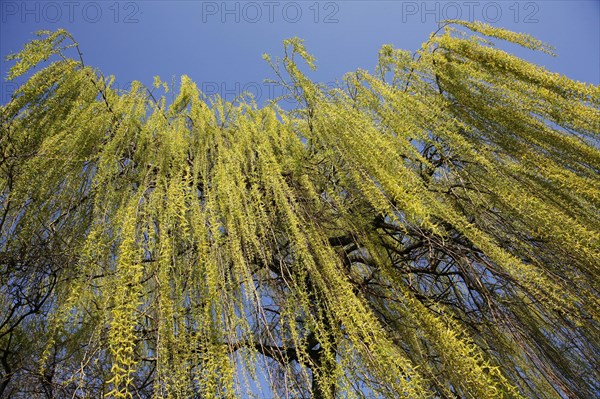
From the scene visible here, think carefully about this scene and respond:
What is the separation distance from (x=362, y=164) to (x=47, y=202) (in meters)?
1.72

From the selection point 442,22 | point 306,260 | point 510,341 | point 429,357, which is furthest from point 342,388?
point 442,22

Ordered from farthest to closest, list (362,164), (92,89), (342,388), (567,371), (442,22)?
(442,22) < (92,89) < (362,164) < (567,371) < (342,388)

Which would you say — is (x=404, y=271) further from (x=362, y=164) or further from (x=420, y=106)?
(x=420, y=106)

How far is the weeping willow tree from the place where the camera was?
1751mm

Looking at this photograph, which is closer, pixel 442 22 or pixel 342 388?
pixel 342 388

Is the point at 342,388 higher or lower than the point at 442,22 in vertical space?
lower

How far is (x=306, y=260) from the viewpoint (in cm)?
205

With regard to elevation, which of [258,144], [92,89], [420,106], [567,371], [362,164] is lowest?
[567,371]

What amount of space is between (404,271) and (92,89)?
232 centimetres

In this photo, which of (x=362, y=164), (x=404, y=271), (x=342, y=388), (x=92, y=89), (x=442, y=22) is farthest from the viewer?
(x=442, y=22)

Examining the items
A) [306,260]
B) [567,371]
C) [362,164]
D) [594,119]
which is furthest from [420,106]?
[567,371]

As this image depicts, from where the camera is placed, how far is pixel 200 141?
2926 mm

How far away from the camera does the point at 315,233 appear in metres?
2.30

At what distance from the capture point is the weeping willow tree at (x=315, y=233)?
1.75 m
